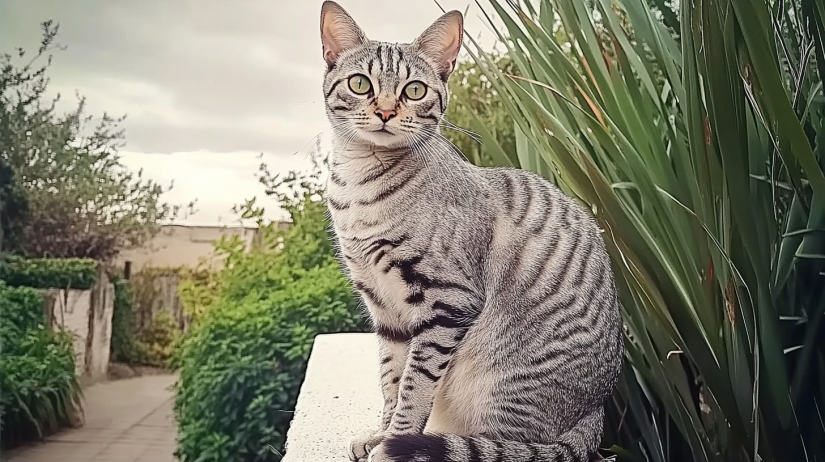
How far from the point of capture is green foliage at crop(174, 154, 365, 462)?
1.31 m

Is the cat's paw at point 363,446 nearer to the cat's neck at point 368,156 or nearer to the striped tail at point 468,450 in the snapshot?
the striped tail at point 468,450

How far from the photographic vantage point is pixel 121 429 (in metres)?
1.31

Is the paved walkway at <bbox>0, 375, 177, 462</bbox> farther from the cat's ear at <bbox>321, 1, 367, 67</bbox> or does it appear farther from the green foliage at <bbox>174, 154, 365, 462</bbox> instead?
the cat's ear at <bbox>321, 1, 367, 67</bbox>

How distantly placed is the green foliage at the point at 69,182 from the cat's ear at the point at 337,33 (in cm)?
61

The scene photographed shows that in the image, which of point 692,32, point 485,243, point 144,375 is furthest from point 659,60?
point 144,375

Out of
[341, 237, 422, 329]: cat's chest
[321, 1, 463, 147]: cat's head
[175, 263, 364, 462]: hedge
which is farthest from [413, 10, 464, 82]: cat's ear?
[175, 263, 364, 462]: hedge

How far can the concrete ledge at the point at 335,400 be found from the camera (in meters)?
0.98

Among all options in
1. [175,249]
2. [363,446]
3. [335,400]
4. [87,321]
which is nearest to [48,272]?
[87,321]

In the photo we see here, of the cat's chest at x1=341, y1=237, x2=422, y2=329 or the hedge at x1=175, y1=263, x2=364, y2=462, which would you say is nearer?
the cat's chest at x1=341, y1=237, x2=422, y2=329

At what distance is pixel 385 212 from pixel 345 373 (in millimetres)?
529

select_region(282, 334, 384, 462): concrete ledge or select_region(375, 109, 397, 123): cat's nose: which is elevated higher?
select_region(375, 109, 397, 123): cat's nose

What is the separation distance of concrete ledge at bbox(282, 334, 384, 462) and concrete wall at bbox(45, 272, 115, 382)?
0.39m

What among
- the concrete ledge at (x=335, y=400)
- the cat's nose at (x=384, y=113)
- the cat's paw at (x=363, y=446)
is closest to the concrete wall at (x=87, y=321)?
the concrete ledge at (x=335, y=400)

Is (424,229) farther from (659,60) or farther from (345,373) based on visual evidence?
(345,373)
